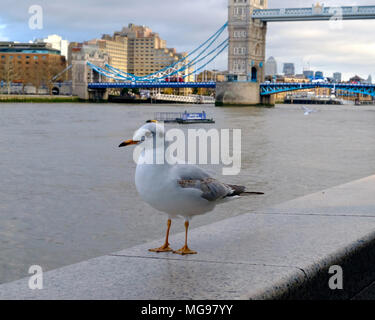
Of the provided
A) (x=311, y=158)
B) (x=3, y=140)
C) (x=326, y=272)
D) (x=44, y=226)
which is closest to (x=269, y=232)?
(x=326, y=272)

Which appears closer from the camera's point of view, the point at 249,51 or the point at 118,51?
the point at 249,51

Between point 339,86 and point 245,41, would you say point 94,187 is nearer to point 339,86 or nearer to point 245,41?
point 339,86

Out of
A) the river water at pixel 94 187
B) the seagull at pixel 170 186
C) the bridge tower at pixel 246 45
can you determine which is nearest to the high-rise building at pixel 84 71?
the bridge tower at pixel 246 45

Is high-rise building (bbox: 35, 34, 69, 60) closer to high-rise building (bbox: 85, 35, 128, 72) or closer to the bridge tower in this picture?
high-rise building (bbox: 85, 35, 128, 72)

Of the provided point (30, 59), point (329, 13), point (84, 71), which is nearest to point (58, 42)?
point (30, 59)

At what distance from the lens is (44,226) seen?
547 centimetres

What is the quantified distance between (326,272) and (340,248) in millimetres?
133

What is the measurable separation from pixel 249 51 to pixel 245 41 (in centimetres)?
103

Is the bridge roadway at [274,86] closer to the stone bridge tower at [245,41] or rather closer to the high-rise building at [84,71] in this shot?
the high-rise building at [84,71]

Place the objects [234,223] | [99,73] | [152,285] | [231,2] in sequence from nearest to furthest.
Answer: [152,285] < [234,223] < [231,2] < [99,73]

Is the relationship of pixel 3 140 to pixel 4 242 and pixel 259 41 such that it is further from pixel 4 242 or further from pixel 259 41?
pixel 259 41

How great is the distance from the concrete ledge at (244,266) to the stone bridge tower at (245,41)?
53.8m

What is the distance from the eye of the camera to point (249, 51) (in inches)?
2232

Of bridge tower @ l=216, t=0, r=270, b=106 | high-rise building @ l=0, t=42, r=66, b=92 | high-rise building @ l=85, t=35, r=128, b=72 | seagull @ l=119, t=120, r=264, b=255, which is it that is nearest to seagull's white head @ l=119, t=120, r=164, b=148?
seagull @ l=119, t=120, r=264, b=255
